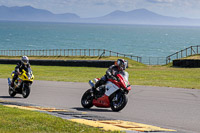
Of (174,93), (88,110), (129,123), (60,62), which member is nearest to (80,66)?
(60,62)

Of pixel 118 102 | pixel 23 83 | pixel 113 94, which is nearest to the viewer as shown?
pixel 113 94

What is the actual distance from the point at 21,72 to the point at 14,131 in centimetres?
729

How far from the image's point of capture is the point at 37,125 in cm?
870

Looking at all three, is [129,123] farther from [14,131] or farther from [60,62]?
[60,62]

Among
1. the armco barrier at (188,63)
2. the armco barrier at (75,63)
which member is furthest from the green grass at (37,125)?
the armco barrier at (75,63)

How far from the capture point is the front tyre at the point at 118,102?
1137cm

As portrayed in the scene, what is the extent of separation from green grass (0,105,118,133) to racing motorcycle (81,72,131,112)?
234 cm

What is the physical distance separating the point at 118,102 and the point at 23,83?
5.20m

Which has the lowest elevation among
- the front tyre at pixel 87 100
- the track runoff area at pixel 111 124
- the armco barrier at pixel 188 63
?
the track runoff area at pixel 111 124

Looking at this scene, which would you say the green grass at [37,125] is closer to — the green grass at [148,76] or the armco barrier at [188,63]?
the green grass at [148,76]

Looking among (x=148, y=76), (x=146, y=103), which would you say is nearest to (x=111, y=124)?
(x=146, y=103)

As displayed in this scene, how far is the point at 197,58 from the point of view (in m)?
39.5

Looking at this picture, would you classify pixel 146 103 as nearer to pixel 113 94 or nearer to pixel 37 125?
pixel 113 94

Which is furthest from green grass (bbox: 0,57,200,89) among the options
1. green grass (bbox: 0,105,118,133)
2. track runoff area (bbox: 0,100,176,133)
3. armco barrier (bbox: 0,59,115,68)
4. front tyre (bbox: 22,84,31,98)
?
green grass (bbox: 0,105,118,133)
